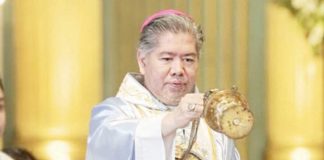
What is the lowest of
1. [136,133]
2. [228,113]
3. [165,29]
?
[136,133]

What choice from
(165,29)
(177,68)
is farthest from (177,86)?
(165,29)

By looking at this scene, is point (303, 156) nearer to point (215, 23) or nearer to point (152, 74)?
point (215, 23)

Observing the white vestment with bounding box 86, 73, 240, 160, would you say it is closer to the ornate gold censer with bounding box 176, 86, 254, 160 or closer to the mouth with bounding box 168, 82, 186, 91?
the mouth with bounding box 168, 82, 186, 91

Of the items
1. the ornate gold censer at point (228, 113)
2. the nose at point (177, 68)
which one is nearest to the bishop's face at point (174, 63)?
the nose at point (177, 68)

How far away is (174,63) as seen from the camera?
2.44m

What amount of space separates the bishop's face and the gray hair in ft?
0.05

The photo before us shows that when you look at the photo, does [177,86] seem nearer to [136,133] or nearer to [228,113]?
[136,133]

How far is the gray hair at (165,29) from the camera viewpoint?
2492mm

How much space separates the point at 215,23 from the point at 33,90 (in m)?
1.33

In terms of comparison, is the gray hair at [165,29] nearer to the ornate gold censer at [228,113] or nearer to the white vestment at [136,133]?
the white vestment at [136,133]

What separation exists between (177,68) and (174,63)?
0.02 meters

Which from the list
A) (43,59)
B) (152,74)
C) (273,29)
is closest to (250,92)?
(273,29)

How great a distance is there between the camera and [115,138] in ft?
7.99

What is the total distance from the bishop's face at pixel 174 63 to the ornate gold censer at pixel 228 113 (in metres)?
0.28
